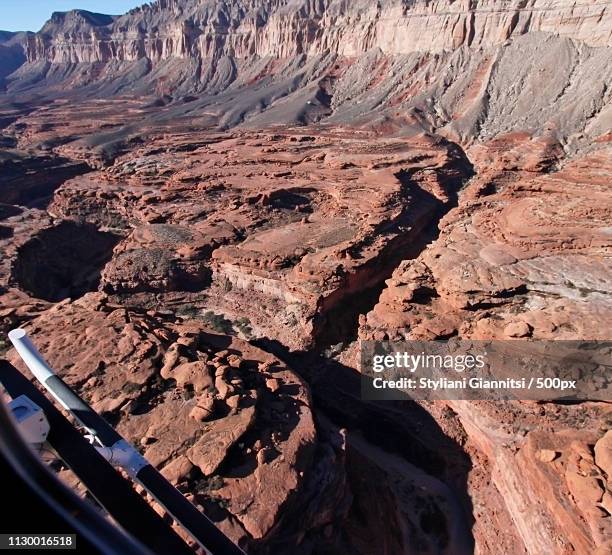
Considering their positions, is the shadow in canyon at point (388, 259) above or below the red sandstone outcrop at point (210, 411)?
below

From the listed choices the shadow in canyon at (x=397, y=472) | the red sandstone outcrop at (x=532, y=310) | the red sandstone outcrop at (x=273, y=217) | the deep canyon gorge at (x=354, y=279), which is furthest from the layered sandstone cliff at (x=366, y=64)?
the shadow in canyon at (x=397, y=472)

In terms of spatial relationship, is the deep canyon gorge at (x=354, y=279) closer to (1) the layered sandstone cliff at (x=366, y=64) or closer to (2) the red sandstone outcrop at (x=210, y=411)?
(2) the red sandstone outcrop at (x=210, y=411)

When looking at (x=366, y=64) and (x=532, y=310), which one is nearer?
(x=532, y=310)

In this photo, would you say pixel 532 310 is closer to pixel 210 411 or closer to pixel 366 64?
pixel 210 411

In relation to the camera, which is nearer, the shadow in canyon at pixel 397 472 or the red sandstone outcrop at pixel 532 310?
the red sandstone outcrop at pixel 532 310

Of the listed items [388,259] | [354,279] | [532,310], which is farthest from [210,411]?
[388,259]

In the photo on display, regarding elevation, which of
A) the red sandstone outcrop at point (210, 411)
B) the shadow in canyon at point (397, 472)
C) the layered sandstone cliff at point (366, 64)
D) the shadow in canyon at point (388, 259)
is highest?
the layered sandstone cliff at point (366, 64)

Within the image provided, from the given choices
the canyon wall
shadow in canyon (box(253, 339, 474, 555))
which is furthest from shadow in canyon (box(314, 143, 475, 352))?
the canyon wall

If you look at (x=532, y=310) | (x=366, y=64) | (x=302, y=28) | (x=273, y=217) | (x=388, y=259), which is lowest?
(x=388, y=259)
